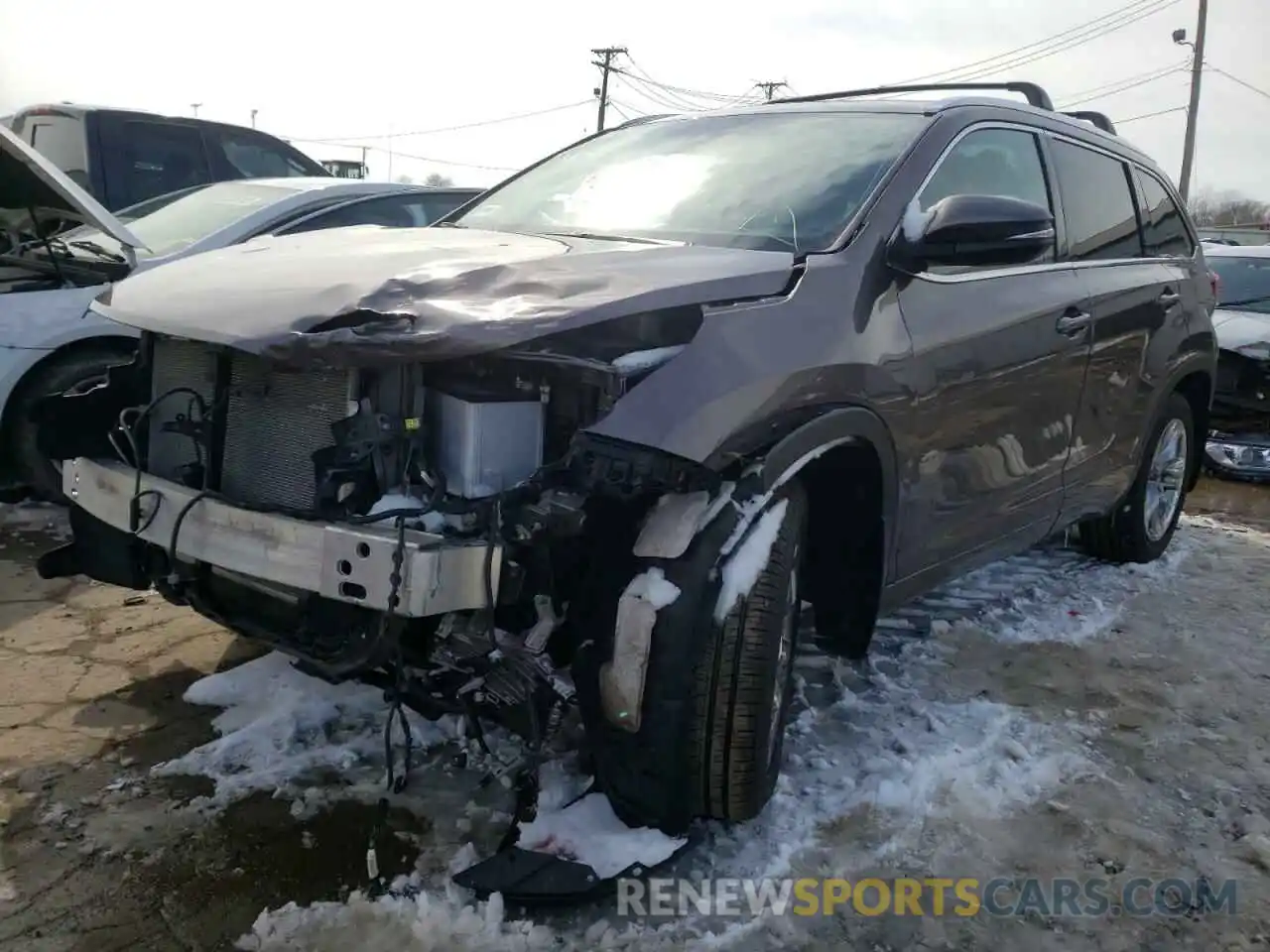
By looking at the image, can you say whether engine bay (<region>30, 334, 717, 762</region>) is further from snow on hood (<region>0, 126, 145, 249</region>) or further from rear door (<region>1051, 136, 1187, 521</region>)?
rear door (<region>1051, 136, 1187, 521</region>)

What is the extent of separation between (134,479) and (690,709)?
1434 mm

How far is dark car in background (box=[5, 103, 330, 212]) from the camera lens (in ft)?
23.5

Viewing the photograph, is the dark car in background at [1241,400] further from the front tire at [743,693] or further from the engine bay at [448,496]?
the engine bay at [448,496]

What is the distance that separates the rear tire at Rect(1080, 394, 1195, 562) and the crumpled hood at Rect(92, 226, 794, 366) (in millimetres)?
3013

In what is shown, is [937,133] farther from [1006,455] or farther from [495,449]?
[495,449]

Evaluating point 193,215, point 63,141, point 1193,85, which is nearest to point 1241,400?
point 193,215

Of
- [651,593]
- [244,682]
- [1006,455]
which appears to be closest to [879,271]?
[1006,455]

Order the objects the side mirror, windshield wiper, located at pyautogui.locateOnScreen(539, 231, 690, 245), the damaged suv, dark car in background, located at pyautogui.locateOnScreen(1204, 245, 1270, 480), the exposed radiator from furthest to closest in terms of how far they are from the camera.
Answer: dark car in background, located at pyautogui.locateOnScreen(1204, 245, 1270, 480) → windshield wiper, located at pyautogui.locateOnScreen(539, 231, 690, 245) → the side mirror → the exposed radiator → the damaged suv

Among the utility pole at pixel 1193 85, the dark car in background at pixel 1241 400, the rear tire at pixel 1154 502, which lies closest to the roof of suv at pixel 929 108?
the rear tire at pixel 1154 502

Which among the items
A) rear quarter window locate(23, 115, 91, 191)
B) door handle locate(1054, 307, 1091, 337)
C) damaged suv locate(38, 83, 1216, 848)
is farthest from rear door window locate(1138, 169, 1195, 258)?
rear quarter window locate(23, 115, 91, 191)

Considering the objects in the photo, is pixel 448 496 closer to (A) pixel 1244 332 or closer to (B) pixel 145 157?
(B) pixel 145 157

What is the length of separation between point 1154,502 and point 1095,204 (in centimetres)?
168

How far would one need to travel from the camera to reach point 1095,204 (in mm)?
4262

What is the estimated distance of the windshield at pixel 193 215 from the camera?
5340mm
